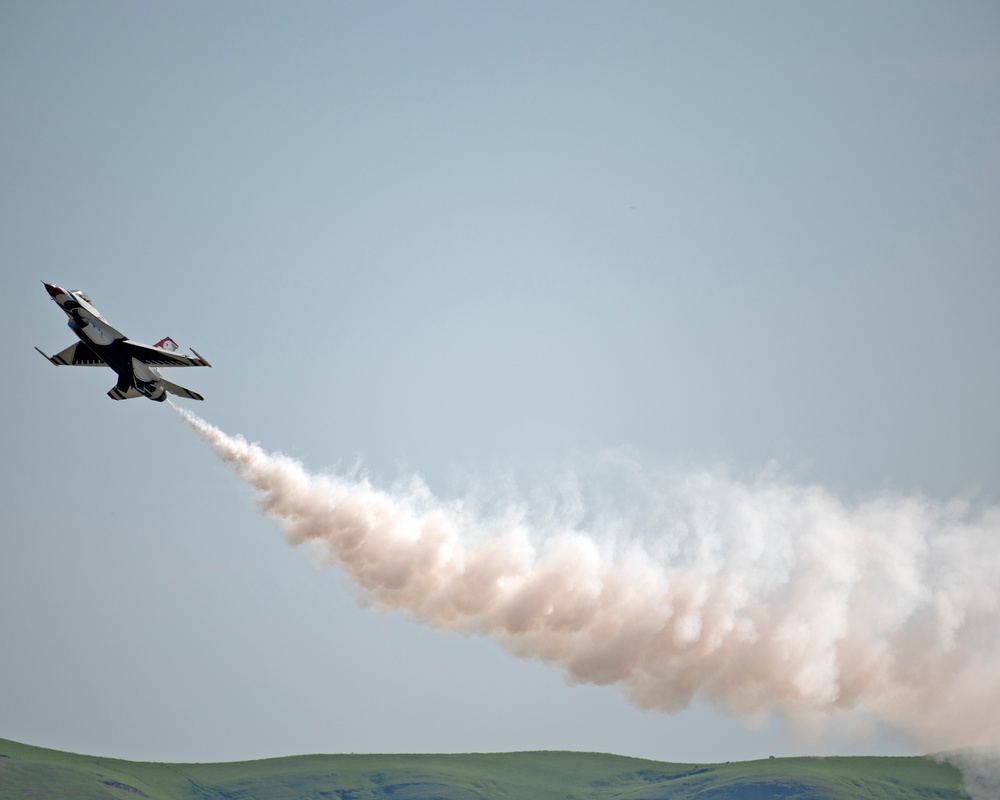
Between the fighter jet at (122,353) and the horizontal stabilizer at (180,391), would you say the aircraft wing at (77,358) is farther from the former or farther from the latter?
the horizontal stabilizer at (180,391)

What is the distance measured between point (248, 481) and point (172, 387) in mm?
11470

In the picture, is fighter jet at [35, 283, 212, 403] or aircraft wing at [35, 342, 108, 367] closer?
fighter jet at [35, 283, 212, 403]

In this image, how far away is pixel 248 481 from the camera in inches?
3826

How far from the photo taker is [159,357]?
88.1m

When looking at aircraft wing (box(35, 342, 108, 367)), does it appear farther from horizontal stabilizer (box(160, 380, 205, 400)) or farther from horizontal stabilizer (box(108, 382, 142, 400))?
horizontal stabilizer (box(160, 380, 205, 400))

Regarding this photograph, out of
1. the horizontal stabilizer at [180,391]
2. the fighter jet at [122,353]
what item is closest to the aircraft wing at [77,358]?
the fighter jet at [122,353]

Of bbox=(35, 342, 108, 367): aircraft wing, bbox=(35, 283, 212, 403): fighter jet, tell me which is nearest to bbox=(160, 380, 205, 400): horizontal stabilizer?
bbox=(35, 283, 212, 403): fighter jet

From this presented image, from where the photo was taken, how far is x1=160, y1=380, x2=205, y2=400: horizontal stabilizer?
89062mm

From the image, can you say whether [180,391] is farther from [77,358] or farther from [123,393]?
[77,358]

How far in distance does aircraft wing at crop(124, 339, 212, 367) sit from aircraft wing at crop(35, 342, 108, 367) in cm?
472

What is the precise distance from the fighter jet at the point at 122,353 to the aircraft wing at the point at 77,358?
0.36ft

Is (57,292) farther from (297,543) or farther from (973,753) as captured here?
(973,753)

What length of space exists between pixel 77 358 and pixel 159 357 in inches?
342

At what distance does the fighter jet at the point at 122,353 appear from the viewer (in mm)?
85625
